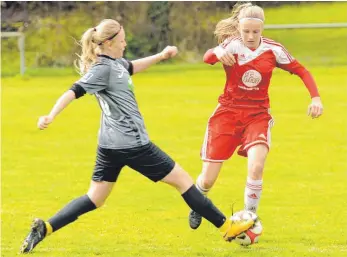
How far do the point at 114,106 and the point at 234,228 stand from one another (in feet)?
4.63

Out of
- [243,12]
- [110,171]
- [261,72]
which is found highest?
[243,12]

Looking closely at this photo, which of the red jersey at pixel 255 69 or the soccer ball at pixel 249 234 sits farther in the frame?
the red jersey at pixel 255 69

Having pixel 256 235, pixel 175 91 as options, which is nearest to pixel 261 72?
pixel 256 235

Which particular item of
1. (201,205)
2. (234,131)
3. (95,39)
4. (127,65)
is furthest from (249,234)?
(95,39)

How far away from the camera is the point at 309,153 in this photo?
14000mm

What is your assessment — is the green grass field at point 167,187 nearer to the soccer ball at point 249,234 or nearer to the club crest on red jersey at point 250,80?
the soccer ball at point 249,234

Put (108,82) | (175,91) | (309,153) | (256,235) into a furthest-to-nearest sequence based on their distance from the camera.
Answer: (175,91), (309,153), (256,235), (108,82)

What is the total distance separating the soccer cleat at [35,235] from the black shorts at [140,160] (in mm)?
688

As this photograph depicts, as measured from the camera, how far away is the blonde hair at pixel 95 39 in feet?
23.5

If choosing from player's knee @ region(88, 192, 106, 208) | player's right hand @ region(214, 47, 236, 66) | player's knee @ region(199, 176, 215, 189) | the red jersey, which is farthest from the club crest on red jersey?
player's knee @ region(88, 192, 106, 208)

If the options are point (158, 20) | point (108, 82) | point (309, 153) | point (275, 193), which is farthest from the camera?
point (158, 20)

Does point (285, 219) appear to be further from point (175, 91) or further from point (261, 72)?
point (175, 91)

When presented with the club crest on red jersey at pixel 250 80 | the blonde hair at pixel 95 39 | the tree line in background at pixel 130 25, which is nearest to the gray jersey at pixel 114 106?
the blonde hair at pixel 95 39

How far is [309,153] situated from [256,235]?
6.59 meters
